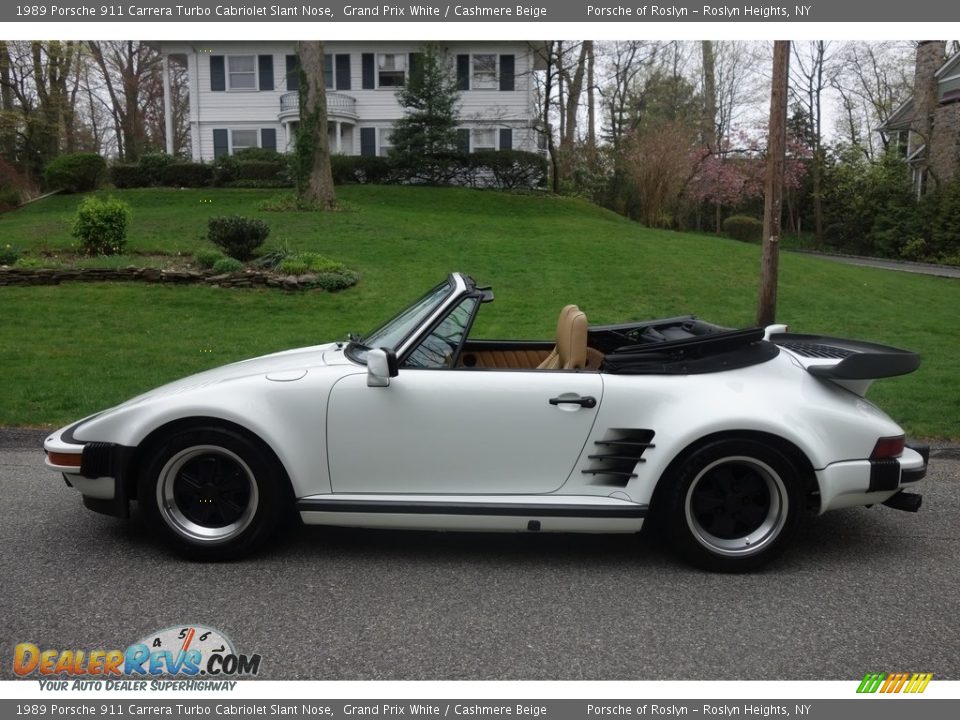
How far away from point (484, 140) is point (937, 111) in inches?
707

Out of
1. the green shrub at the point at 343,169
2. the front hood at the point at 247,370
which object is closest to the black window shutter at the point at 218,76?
the green shrub at the point at 343,169

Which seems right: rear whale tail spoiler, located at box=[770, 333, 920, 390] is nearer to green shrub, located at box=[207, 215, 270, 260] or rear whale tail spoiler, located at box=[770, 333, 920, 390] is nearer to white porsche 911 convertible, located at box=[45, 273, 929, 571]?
white porsche 911 convertible, located at box=[45, 273, 929, 571]

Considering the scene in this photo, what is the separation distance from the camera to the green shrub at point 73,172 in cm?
2627

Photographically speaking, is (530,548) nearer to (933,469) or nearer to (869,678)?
(869,678)

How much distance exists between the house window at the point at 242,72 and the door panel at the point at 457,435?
32392 millimetres

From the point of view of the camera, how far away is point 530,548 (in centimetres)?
428

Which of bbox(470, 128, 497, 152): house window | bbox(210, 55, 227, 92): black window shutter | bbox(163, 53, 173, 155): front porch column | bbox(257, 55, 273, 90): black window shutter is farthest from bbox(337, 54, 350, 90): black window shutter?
bbox(163, 53, 173, 155): front porch column

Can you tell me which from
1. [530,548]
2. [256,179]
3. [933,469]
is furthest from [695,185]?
[530,548]

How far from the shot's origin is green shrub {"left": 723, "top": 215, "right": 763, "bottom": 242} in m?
35.9

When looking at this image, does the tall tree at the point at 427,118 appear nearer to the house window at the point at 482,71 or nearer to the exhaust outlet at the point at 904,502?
the house window at the point at 482,71

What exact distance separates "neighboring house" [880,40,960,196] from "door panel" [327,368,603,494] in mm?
Result: 31629

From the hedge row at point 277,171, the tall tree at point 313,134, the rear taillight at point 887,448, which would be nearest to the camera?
the rear taillight at point 887,448

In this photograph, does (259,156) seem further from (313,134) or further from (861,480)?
(861,480)

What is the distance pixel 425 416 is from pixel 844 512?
2.91 m
